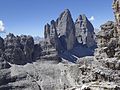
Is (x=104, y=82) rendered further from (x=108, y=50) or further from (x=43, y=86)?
(x=43, y=86)

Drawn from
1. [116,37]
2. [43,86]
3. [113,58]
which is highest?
[116,37]

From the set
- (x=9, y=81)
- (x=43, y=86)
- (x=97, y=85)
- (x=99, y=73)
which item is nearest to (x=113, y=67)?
(x=99, y=73)

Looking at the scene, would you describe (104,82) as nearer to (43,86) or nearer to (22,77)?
(43,86)

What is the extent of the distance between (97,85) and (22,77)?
15269 cm

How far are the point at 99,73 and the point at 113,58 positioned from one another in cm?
642

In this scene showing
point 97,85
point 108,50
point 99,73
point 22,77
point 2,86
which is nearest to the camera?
point 97,85

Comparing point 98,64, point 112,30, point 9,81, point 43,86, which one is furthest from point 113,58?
point 9,81

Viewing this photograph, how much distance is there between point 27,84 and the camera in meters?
184

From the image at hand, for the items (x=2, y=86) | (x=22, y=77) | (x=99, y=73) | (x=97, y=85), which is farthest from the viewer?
(x=22, y=77)

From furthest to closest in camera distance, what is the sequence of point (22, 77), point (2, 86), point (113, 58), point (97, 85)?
point (22, 77) → point (2, 86) → point (113, 58) → point (97, 85)

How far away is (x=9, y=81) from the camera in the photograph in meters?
194

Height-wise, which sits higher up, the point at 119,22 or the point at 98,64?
the point at 119,22

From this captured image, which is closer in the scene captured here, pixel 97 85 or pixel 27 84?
pixel 97 85

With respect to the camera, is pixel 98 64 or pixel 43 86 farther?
pixel 43 86
